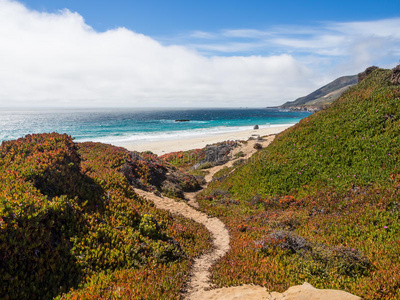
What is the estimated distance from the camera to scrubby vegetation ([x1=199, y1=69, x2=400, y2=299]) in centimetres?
692

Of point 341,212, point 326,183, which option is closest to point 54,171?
point 341,212

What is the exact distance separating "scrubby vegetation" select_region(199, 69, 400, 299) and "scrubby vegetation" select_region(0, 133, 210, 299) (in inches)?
84.5

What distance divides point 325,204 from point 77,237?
40.3 ft

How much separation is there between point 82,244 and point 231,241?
21.0 ft

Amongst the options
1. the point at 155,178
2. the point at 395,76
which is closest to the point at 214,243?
the point at 155,178

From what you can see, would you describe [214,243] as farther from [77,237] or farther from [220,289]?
[77,237]

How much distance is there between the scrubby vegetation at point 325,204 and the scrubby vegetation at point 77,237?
7.04ft

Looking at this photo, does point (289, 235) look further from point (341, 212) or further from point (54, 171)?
point (54, 171)

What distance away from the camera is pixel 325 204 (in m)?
12.5

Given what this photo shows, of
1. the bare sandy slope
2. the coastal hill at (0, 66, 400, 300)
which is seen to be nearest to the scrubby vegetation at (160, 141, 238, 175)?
the coastal hill at (0, 66, 400, 300)

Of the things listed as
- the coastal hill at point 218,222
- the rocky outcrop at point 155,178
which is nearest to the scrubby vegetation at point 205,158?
the rocky outcrop at point 155,178

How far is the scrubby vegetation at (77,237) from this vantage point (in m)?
6.08

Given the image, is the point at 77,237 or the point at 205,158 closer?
the point at 77,237

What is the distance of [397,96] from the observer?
1798 centimetres
